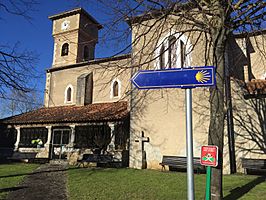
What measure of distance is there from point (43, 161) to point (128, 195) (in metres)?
11.7

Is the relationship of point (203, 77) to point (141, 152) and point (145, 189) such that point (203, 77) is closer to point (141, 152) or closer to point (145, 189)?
point (145, 189)

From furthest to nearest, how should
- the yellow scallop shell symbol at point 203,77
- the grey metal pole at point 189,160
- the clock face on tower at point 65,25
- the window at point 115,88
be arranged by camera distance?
1. the clock face on tower at point 65,25
2. the window at point 115,88
3. the yellow scallop shell symbol at point 203,77
4. the grey metal pole at point 189,160

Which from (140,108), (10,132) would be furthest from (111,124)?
(10,132)

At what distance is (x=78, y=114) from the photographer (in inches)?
699

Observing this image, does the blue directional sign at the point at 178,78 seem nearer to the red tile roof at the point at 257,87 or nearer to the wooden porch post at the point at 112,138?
the red tile roof at the point at 257,87

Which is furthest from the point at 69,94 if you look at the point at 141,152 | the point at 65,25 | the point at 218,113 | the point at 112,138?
the point at 218,113

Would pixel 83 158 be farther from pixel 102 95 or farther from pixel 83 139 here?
pixel 102 95

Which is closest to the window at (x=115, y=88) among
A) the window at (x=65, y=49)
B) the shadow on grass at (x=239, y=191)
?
the window at (x=65, y=49)

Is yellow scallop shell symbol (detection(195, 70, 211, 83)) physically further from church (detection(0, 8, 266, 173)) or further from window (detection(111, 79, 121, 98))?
window (detection(111, 79, 121, 98))

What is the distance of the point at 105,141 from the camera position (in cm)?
1590

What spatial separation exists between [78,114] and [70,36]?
12.7m

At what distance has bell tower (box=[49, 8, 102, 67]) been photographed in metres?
26.3

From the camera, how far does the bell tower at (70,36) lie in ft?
86.3

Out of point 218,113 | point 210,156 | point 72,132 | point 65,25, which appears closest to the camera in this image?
point 210,156
